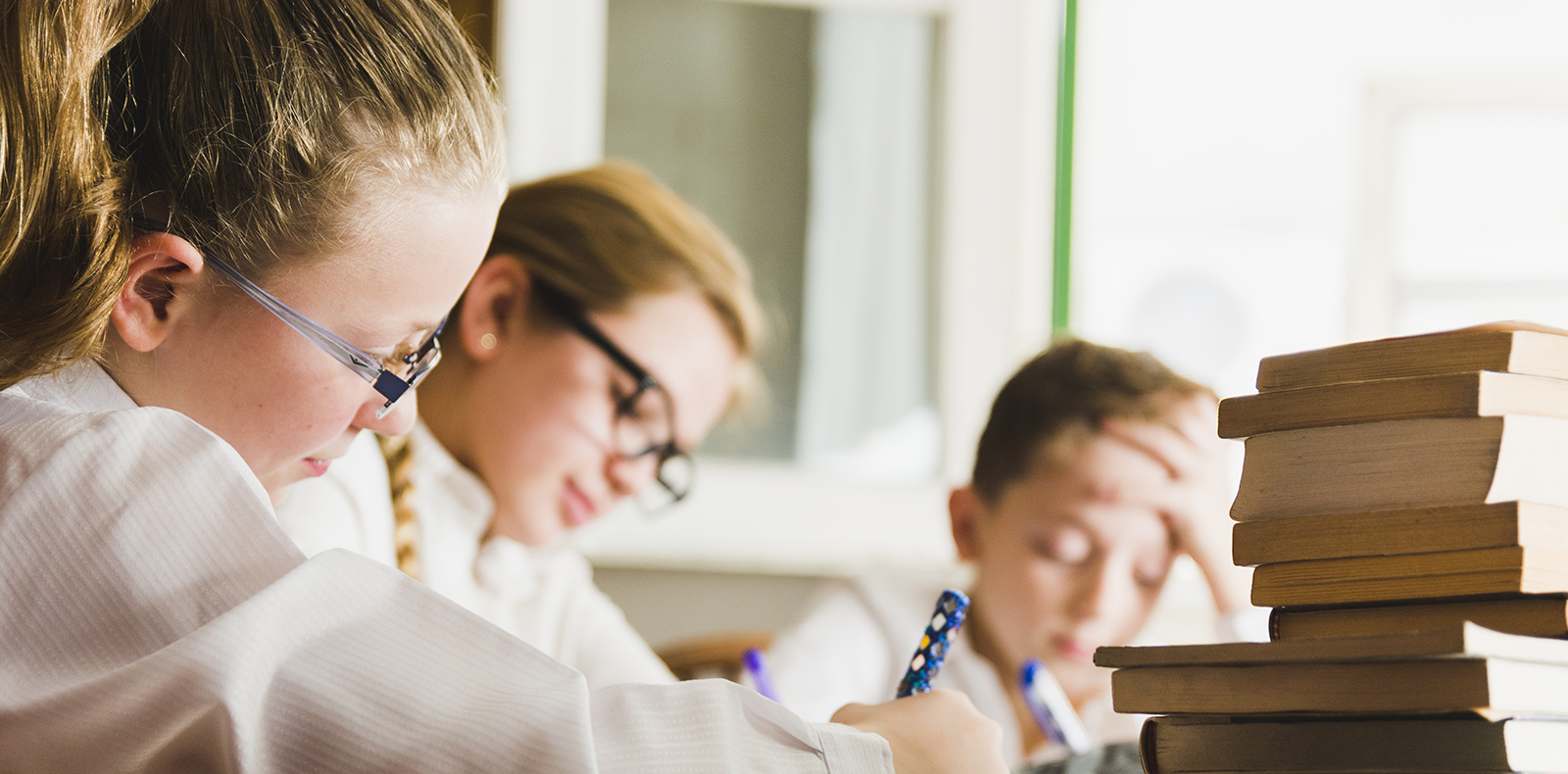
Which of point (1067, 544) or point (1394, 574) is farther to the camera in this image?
point (1067, 544)

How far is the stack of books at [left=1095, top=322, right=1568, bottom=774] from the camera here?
1.31 feet

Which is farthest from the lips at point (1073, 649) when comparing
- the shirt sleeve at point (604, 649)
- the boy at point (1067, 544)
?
the shirt sleeve at point (604, 649)

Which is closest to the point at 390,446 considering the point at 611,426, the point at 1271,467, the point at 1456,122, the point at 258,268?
the point at 611,426

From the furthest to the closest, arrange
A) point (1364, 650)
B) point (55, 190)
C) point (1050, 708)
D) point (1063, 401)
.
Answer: point (1063, 401), point (1050, 708), point (55, 190), point (1364, 650)

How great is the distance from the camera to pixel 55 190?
51cm

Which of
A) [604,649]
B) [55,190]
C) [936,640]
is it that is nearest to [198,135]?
[55,190]

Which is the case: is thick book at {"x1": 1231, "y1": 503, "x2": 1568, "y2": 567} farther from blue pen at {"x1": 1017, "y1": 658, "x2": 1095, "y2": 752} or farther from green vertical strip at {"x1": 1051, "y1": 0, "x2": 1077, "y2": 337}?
green vertical strip at {"x1": 1051, "y1": 0, "x2": 1077, "y2": 337}

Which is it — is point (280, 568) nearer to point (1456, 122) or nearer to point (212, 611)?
point (212, 611)

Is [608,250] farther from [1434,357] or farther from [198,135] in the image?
[1434,357]

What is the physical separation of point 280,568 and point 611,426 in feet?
2.48

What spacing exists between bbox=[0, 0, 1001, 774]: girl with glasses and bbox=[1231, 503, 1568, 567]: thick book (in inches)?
5.2

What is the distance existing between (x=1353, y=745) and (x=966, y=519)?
90 centimetres

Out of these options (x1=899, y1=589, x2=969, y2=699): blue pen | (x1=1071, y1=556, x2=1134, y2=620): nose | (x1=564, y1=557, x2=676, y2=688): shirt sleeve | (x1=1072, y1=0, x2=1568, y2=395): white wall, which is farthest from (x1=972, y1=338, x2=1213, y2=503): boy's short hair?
(x1=899, y1=589, x2=969, y2=699): blue pen

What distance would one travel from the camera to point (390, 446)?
3.54 feet
